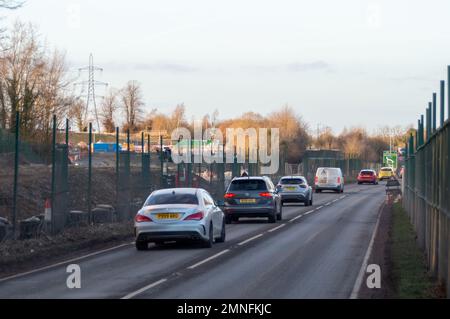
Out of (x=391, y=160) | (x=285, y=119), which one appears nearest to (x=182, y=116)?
(x=285, y=119)

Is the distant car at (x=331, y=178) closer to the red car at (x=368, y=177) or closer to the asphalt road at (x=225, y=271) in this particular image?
the red car at (x=368, y=177)

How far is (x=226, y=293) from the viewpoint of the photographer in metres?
13.5

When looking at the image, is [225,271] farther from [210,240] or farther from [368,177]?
[368,177]

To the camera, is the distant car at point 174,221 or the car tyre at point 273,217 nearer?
the distant car at point 174,221

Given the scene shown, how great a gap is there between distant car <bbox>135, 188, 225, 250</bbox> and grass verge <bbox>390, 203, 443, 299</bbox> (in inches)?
177

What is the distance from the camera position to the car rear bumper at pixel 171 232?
69.8 feet

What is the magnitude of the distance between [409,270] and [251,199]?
15859 mm

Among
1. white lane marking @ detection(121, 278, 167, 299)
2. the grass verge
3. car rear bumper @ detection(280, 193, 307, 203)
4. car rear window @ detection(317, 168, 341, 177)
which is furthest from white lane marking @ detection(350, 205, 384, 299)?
car rear window @ detection(317, 168, 341, 177)

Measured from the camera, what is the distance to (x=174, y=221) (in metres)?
21.3

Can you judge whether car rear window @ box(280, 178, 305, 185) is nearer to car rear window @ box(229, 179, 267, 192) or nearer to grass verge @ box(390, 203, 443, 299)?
car rear window @ box(229, 179, 267, 192)

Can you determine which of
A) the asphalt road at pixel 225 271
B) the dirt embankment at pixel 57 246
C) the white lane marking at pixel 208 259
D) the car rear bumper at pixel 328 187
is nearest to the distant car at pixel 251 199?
the asphalt road at pixel 225 271

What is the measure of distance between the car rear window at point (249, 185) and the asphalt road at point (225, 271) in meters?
5.07

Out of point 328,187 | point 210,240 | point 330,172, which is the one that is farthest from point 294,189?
point 210,240
